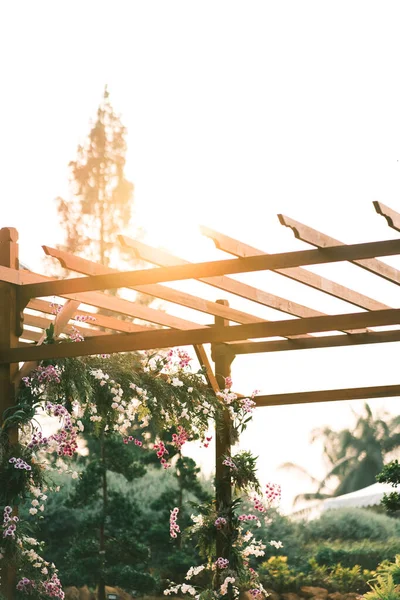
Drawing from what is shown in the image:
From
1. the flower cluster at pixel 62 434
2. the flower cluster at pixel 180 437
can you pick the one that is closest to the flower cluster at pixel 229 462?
the flower cluster at pixel 180 437

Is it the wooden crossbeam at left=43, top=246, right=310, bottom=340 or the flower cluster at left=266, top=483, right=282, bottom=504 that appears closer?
the wooden crossbeam at left=43, top=246, right=310, bottom=340

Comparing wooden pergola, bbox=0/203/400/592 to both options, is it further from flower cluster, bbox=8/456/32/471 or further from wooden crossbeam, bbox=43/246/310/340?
flower cluster, bbox=8/456/32/471

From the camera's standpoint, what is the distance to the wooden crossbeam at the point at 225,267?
219 inches

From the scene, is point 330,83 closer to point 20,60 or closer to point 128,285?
point 20,60

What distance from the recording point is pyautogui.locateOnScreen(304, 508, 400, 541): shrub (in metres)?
14.5

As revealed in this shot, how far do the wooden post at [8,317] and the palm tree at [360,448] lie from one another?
10.5 m

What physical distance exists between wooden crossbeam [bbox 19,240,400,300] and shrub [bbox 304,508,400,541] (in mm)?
9701

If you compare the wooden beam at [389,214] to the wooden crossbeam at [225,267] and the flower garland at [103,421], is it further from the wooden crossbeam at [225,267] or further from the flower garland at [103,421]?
the flower garland at [103,421]

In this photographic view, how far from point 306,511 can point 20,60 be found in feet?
28.9

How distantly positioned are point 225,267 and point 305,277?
1162 millimetres

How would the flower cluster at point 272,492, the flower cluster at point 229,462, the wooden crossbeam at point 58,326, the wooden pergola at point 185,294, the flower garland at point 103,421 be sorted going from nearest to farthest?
the wooden pergola at point 185,294, the flower garland at point 103,421, the wooden crossbeam at point 58,326, the flower cluster at point 229,462, the flower cluster at point 272,492

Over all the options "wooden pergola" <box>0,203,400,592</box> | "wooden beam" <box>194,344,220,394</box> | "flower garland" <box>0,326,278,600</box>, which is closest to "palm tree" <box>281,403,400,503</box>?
"flower garland" <box>0,326,278,600</box>

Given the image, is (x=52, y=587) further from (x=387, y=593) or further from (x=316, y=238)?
(x=387, y=593)

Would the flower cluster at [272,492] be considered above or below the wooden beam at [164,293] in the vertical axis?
below
